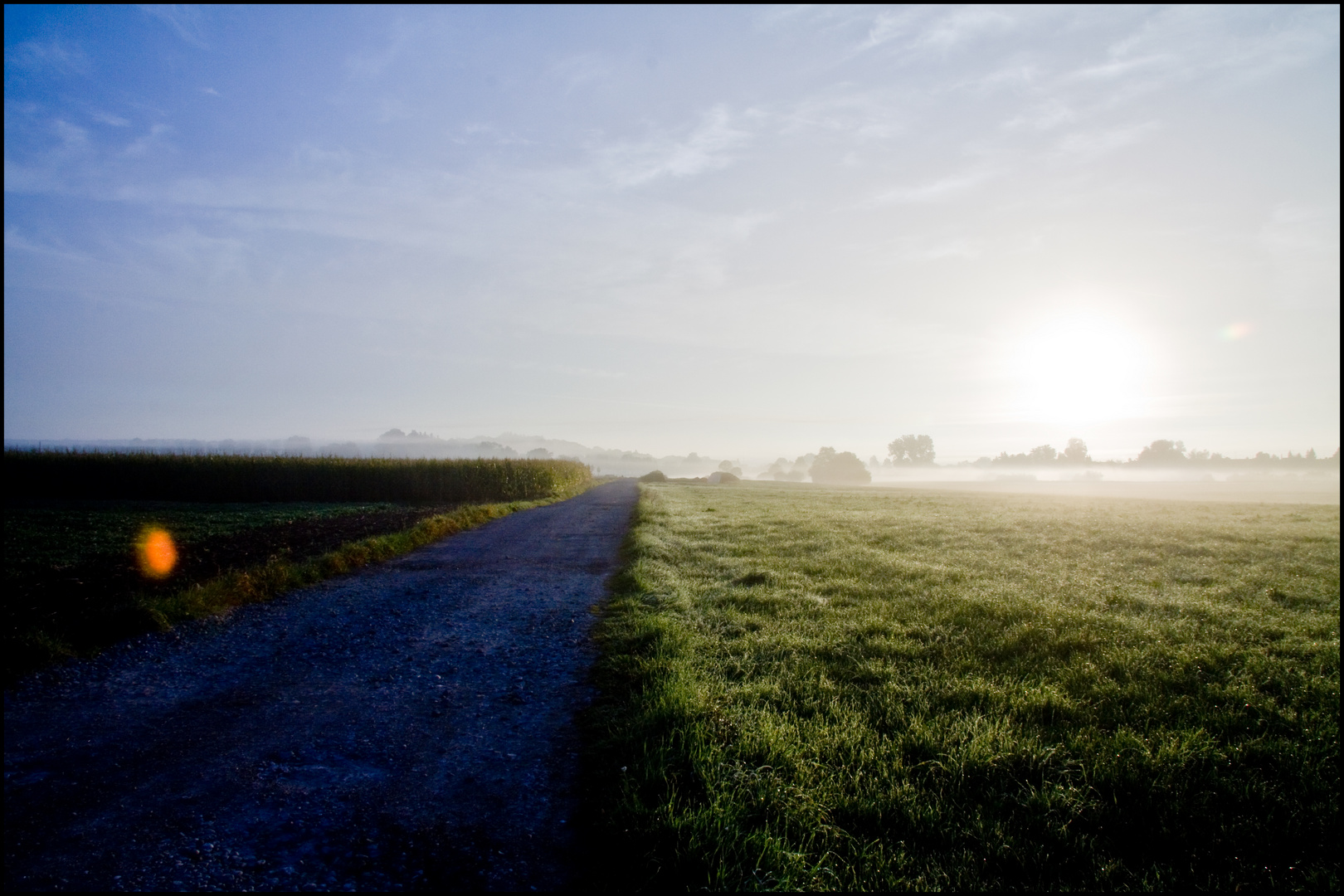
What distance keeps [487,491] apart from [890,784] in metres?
43.8

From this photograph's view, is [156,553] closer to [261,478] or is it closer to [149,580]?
[149,580]

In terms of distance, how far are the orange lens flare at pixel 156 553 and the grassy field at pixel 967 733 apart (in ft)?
32.3

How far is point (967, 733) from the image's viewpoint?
523cm

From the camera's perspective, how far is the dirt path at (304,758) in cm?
355

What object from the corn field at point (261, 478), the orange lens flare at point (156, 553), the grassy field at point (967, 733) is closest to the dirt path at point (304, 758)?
the grassy field at point (967, 733)

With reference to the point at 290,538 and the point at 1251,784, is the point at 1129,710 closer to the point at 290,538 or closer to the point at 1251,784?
the point at 1251,784

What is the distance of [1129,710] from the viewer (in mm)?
5883

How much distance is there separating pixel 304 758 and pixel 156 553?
13768 mm

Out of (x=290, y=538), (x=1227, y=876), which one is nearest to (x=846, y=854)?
(x=1227, y=876)

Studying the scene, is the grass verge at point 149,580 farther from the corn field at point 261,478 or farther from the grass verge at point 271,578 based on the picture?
the corn field at point 261,478

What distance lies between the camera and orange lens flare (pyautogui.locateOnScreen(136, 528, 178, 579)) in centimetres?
1190

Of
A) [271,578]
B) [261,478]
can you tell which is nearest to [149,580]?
[271,578]

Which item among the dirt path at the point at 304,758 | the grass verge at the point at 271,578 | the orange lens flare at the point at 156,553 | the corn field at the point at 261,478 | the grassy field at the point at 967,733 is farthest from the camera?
the corn field at the point at 261,478

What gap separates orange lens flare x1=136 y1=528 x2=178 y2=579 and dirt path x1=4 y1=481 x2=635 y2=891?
4.98m
